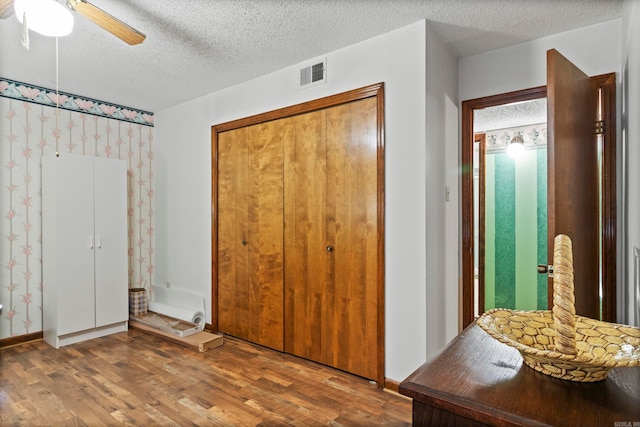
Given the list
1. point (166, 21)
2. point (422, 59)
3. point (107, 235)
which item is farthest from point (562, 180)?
point (107, 235)

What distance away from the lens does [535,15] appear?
7.25 ft

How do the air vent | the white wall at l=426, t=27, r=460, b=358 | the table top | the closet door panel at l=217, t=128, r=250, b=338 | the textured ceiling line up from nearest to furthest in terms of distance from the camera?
the table top, the white wall at l=426, t=27, r=460, b=358, the air vent, the closet door panel at l=217, t=128, r=250, b=338, the textured ceiling

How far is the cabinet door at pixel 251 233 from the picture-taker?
3.14 meters

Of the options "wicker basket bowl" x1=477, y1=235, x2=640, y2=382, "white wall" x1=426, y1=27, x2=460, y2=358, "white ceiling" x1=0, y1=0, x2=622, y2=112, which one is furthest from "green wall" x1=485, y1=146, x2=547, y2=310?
"wicker basket bowl" x1=477, y1=235, x2=640, y2=382

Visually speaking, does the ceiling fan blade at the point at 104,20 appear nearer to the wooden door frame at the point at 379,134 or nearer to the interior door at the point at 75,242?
the wooden door frame at the point at 379,134

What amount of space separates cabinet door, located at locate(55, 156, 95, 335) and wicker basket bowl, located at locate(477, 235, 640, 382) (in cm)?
376

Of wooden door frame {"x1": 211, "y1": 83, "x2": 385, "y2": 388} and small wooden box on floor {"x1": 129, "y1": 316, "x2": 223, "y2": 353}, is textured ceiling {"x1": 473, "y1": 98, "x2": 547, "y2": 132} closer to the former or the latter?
wooden door frame {"x1": 211, "y1": 83, "x2": 385, "y2": 388}

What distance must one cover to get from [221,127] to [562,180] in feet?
9.86

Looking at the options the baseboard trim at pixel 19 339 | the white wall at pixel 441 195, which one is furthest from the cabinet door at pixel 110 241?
the white wall at pixel 441 195

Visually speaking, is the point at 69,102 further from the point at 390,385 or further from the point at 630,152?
the point at 630,152

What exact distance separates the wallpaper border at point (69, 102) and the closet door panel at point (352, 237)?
8.98 ft

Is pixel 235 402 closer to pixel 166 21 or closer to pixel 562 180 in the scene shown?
pixel 562 180

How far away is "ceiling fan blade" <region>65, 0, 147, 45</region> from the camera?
5.78 feet

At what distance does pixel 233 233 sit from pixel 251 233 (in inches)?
10.6
